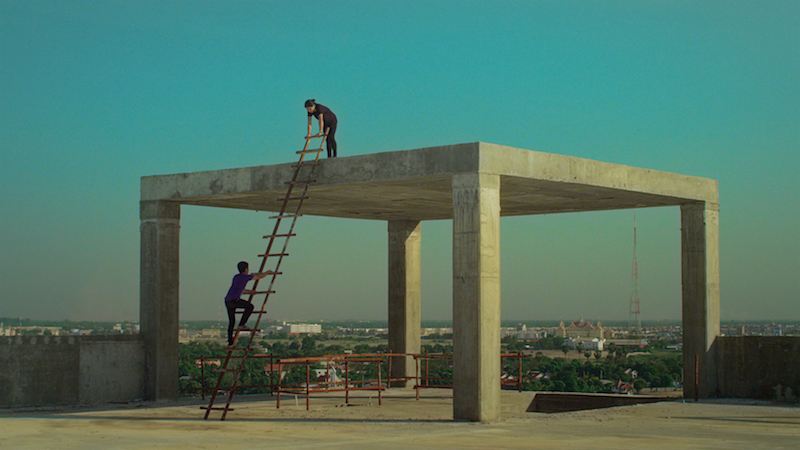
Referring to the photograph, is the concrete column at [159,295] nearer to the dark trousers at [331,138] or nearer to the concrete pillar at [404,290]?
the dark trousers at [331,138]

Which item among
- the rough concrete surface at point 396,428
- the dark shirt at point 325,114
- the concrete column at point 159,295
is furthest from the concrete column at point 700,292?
the concrete column at point 159,295

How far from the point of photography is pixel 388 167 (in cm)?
1623

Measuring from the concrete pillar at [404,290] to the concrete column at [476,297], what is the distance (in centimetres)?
921

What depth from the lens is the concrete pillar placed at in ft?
80.3

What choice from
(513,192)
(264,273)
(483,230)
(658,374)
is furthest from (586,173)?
(658,374)

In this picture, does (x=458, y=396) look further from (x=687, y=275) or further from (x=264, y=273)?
(x=687, y=275)

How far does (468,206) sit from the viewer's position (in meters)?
15.1

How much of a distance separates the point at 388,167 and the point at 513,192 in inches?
116

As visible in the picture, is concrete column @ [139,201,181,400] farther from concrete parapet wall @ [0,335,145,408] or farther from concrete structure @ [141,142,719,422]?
concrete parapet wall @ [0,335,145,408]

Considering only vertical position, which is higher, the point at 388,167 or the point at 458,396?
the point at 388,167

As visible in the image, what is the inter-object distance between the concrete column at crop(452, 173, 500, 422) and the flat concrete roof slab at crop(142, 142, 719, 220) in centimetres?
46

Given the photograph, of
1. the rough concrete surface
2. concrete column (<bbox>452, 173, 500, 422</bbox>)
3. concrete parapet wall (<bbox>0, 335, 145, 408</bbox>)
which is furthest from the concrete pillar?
concrete column (<bbox>452, 173, 500, 422</bbox>)

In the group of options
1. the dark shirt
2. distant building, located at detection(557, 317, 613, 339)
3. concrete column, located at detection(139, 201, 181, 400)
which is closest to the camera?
the dark shirt

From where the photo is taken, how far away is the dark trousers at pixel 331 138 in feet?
58.2
